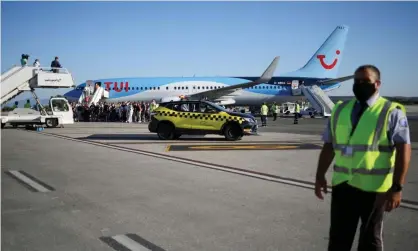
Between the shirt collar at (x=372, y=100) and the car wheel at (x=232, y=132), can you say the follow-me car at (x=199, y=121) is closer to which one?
the car wheel at (x=232, y=132)

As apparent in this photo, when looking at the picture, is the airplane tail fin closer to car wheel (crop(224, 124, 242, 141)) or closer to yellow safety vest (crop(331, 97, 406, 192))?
car wheel (crop(224, 124, 242, 141))

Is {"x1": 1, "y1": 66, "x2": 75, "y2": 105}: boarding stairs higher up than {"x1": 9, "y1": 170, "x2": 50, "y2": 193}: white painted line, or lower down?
higher up

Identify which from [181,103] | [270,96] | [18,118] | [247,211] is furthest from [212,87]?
[247,211]

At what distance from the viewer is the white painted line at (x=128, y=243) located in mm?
4376

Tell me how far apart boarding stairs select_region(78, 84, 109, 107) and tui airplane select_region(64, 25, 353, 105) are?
3.92 feet

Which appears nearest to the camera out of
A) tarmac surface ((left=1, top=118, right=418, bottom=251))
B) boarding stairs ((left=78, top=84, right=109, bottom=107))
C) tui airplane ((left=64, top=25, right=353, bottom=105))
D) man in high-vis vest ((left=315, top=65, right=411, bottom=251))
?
man in high-vis vest ((left=315, top=65, right=411, bottom=251))

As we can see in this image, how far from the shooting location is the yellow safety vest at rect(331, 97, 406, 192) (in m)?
3.25

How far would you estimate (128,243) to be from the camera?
4.54 metres

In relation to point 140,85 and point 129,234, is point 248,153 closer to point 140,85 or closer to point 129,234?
point 129,234

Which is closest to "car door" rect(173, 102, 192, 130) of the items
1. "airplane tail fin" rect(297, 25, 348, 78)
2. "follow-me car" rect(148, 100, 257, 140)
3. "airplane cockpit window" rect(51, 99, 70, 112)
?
"follow-me car" rect(148, 100, 257, 140)

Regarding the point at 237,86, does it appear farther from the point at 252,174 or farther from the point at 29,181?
the point at 29,181

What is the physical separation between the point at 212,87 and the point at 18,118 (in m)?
21.5

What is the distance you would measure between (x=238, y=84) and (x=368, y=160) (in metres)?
34.8

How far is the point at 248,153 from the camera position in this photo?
1251 cm
